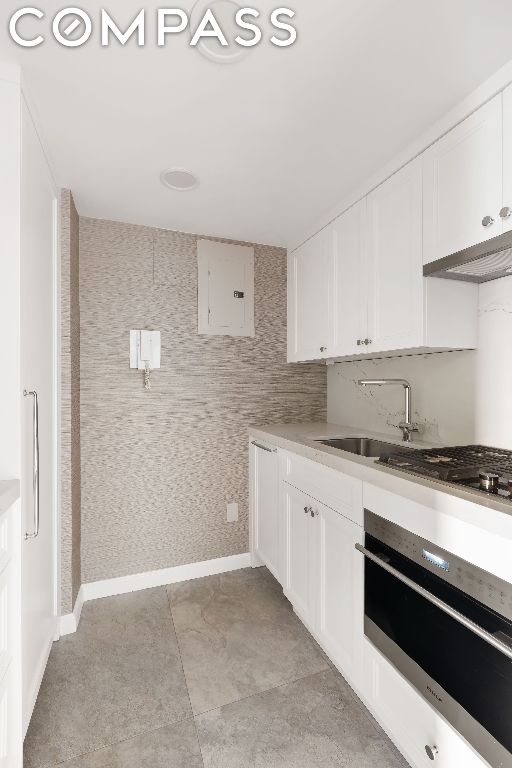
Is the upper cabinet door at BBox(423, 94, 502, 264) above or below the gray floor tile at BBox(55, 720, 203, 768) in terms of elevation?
above

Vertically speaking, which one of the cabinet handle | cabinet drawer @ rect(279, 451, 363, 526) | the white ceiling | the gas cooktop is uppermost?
the white ceiling

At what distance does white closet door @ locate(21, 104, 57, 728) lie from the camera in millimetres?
1343

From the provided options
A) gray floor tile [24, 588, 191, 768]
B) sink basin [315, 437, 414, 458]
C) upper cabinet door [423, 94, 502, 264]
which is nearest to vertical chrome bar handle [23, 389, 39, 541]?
gray floor tile [24, 588, 191, 768]

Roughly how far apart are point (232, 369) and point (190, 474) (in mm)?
742

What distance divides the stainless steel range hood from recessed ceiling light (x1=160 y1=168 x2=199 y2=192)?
1.18 metres

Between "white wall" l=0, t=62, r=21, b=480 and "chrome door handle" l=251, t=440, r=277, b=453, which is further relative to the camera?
"chrome door handle" l=251, t=440, r=277, b=453

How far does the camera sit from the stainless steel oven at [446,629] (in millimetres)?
907

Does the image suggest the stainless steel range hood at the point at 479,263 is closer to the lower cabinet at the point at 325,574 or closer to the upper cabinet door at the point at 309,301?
the upper cabinet door at the point at 309,301

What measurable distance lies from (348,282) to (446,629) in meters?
1.57

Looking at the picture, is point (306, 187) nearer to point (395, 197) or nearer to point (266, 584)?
point (395, 197)

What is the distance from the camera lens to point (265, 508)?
92.5 inches

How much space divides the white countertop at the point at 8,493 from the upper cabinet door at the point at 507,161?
1.72 meters

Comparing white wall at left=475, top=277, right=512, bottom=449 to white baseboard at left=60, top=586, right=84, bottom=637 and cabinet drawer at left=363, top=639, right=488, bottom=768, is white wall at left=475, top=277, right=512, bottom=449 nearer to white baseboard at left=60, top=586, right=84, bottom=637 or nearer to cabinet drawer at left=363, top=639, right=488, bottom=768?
cabinet drawer at left=363, top=639, right=488, bottom=768

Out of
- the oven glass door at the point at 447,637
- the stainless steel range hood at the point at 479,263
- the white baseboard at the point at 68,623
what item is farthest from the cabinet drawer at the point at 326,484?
the white baseboard at the point at 68,623
